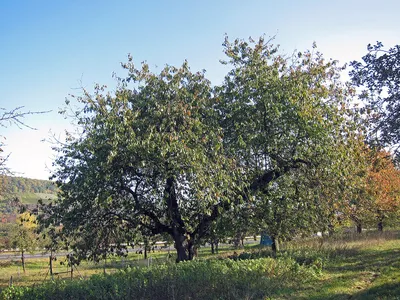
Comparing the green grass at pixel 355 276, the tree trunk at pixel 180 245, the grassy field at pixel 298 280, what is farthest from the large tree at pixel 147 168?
the green grass at pixel 355 276

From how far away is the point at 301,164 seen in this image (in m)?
14.5

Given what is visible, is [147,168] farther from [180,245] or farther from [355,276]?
[355,276]

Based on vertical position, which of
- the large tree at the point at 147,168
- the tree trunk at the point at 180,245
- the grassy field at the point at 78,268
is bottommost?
the grassy field at the point at 78,268

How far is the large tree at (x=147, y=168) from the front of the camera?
11.9 metres

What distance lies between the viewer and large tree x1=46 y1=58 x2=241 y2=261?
11938 millimetres

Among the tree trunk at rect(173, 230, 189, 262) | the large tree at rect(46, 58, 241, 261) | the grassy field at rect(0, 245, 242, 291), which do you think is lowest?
the grassy field at rect(0, 245, 242, 291)

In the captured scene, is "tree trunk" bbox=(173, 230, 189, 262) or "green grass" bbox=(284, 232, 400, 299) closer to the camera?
"green grass" bbox=(284, 232, 400, 299)

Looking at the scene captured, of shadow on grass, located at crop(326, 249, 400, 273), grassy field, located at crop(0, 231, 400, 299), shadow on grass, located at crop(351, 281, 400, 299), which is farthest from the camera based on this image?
shadow on grass, located at crop(326, 249, 400, 273)

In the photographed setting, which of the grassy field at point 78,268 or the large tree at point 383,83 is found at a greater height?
the large tree at point 383,83

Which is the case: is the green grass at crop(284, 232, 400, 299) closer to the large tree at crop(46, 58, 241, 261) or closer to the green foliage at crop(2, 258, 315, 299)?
the green foliage at crop(2, 258, 315, 299)

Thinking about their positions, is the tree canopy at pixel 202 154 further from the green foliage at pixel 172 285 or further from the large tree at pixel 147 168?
the green foliage at pixel 172 285

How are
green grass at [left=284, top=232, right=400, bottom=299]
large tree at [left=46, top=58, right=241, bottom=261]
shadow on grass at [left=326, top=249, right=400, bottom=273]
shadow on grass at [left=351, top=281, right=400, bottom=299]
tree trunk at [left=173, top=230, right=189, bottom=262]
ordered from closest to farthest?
shadow on grass at [left=351, top=281, right=400, bottom=299]
green grass at [left=284, top=232, right=400, bottom=299]
large tree at [left=46, top=58, right=241, bottom=261]
shadow on grass at [left=326, top=249, right=400, bottom=273]
tree trunk at [left=173, top=230, right=189, bottom=262]

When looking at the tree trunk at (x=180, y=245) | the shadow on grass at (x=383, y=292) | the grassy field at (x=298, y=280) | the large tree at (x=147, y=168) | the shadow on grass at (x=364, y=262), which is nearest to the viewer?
the shadow on grass at (x=383, y=292)

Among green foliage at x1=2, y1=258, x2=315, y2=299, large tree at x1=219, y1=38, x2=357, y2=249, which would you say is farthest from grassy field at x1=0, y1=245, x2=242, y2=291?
large tree at x1=219, y1=38, x2=357, y2=249
